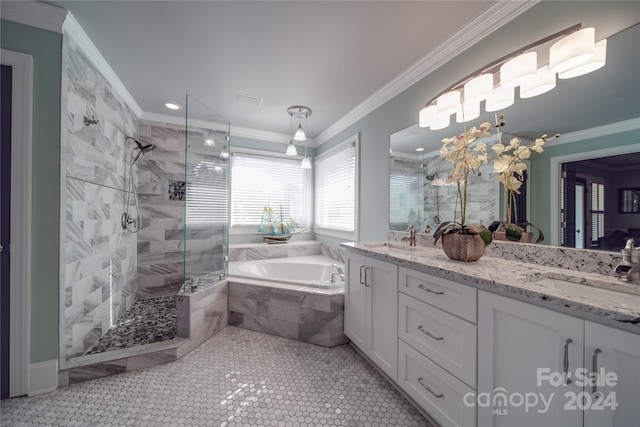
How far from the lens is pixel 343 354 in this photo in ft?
6.63

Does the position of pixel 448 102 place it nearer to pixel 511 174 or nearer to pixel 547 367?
pixel 511 174

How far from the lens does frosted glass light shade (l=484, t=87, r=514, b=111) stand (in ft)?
4.75

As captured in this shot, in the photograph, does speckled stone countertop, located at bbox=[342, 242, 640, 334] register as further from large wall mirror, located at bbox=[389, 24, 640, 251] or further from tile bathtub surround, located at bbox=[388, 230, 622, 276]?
large wall mirror, located at bbox=[389, 24, 640, 251]

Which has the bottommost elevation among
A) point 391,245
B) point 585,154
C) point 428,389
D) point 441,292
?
point 428,389

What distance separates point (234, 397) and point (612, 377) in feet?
5.84

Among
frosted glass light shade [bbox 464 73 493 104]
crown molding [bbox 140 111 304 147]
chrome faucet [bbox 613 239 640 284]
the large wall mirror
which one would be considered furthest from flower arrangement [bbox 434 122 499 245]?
crown molding [bbox 140 111 304 147]

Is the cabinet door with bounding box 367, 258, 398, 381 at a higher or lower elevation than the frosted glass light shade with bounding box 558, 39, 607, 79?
lower

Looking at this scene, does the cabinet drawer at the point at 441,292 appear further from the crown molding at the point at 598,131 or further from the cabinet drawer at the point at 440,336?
the crown molding at the point at 598,131

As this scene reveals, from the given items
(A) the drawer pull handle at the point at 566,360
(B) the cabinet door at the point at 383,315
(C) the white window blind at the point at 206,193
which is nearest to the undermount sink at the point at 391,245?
(B) the cabinet door at the point at 383,315

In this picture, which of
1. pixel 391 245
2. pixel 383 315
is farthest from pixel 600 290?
pixel 391 245

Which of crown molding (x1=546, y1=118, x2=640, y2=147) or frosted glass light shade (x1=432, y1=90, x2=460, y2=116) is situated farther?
frosted glass light shade (x1=432, y1=90, x2=460, y2=116)

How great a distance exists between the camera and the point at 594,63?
115cm

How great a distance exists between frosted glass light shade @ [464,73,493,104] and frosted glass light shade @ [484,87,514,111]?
41 mm

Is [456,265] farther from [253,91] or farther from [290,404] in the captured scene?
[253,91]
